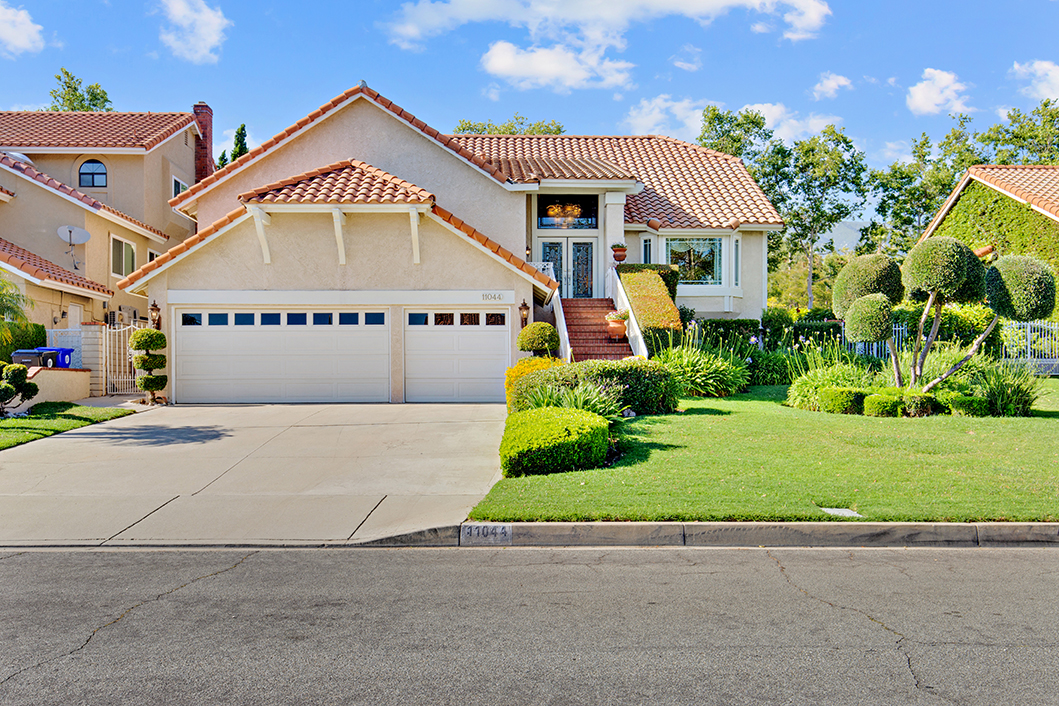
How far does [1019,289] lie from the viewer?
12898 millimetres

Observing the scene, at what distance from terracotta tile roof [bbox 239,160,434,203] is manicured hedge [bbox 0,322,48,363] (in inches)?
245

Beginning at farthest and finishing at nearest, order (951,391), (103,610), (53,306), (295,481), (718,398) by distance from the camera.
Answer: (53,306) < (718,398) < (951,391) < (295,481) < (103,610)

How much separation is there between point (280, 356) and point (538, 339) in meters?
5.91

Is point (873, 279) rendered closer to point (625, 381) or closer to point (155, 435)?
point (625, 381)

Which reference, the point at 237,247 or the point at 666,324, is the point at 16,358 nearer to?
the point at 237,247

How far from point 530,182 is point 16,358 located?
12.7 meters

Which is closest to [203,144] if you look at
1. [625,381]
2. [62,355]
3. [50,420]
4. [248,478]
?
[62,355]

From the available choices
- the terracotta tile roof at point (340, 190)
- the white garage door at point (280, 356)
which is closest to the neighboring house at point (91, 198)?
the white garage door at point (280, 356)

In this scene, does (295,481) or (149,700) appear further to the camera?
(295,481)

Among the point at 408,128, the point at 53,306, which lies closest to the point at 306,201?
the point at 408,128

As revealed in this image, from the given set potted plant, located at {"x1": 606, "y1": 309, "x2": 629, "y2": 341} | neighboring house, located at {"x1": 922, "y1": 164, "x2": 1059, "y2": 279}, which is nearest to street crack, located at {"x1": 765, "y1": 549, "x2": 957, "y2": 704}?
potted plant, located at {"x1": 606, "y1": 309, "x2": 629, "y2": 341}

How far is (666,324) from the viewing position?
17016 millimetres

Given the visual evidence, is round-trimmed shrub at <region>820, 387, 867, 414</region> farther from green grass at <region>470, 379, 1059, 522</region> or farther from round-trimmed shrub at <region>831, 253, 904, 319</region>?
round-trimmed shrub at <region>831, 253, 904, 319</region>

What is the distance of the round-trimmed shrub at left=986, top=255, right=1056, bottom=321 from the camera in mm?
12773
